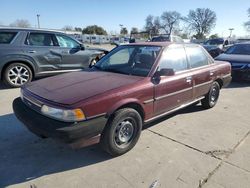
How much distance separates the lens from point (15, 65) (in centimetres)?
654

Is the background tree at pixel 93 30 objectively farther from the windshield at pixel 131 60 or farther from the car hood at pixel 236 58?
the windshield at pixel 131 60

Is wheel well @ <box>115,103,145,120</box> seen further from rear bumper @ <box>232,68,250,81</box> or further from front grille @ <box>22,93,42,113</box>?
rear bumper @ <box>232,68,250,81</box>

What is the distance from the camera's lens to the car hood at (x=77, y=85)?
286cm

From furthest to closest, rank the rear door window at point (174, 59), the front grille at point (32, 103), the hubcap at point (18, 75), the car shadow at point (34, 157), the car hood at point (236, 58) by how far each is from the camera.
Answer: the car hood at point (236, 58) → the hubcap at point (18, 75) → the rear door window at point (174, 59) → the front grille at point (32, 103) → the car shadow at point (34, 157)

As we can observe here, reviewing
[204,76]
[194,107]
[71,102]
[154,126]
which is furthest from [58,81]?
[194,107]

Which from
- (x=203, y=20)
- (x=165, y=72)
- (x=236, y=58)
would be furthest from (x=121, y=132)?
(x=203, y=20)

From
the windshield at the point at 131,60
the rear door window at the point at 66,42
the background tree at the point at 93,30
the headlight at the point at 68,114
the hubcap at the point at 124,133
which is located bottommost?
the hubcap at the point at 124,133

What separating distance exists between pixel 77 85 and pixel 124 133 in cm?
94

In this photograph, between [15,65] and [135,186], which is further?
[15,65]

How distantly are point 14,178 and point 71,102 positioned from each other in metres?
1.13

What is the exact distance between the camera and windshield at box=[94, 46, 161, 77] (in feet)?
12.4

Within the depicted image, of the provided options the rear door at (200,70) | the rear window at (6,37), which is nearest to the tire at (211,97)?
the rear door at (200,70)

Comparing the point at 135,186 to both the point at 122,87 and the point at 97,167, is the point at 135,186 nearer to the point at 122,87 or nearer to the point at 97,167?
the point at 97,167

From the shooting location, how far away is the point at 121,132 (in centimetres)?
320
